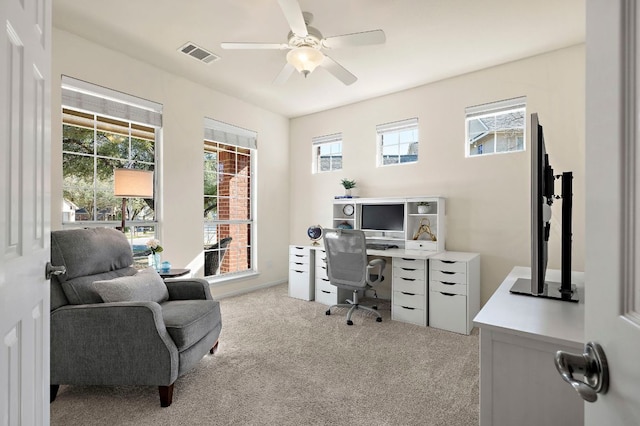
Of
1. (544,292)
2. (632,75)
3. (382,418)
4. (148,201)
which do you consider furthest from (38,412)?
(148,201)

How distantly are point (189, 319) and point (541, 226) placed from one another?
6.54ft

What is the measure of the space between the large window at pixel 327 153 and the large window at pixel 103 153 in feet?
7.78

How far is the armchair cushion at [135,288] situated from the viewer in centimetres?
200

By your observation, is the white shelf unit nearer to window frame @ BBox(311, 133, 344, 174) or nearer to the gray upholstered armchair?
window frame @ BBox(311, 133, 344, 174)

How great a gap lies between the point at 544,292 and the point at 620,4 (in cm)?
147

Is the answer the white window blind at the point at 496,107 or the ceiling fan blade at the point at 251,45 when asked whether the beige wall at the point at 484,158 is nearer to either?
the white window blind at the point at 496,107

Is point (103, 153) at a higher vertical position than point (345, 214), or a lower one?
higher

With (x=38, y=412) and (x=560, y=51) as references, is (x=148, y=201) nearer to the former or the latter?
(x=38, y=412)

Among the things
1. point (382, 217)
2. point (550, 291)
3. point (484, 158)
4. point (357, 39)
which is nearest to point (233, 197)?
point (382, 217)

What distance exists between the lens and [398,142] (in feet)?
14.4

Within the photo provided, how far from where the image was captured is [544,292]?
157cm

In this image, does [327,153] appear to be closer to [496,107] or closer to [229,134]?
[229,134]

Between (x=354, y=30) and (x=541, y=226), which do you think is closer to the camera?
(x=541, y=226)

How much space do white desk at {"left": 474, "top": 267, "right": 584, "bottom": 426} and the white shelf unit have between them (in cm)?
256
